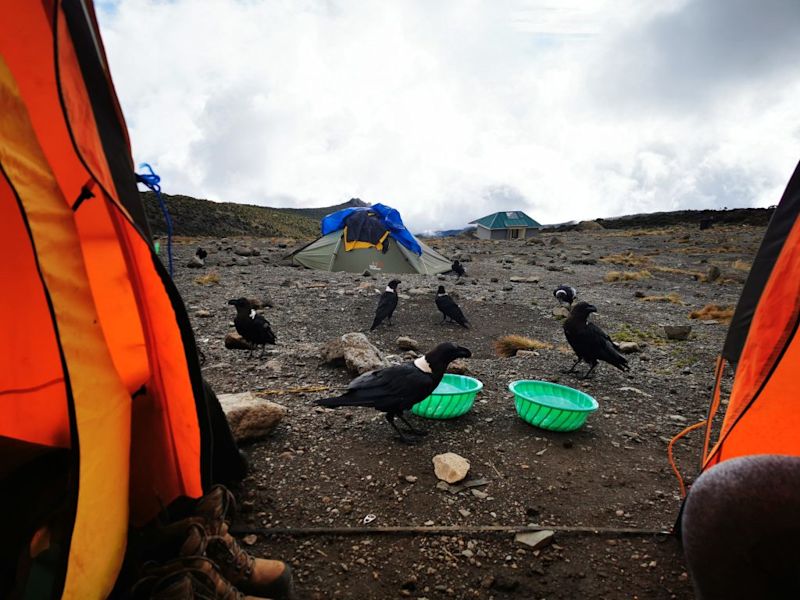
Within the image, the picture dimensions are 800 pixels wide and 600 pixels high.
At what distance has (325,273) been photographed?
13352mm

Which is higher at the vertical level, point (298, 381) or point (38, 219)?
point (38, 219)

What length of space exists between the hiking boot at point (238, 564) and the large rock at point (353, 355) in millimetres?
2663

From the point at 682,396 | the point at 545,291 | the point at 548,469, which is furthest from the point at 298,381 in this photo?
the point at 545,291

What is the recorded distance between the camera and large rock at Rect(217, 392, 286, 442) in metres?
3.36

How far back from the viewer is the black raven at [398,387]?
3.48 m

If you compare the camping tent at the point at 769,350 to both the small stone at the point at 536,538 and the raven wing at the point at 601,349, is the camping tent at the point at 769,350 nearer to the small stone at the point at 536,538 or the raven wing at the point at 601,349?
the small stone at the point at 536,538

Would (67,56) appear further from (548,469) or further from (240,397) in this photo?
(548,469)

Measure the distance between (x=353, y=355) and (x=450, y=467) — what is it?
6.79 feet

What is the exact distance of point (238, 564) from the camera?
1.95 m

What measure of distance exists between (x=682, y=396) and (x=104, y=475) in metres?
5.07

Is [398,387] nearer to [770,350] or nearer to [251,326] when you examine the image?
[770,350]

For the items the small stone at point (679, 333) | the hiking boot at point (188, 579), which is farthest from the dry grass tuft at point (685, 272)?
the hiking boot at point (188, 579)

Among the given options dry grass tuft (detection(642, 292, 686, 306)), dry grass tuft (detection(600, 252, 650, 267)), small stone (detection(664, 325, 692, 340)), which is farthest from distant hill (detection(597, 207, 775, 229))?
small stone (detection(664, 325, 692, 340))

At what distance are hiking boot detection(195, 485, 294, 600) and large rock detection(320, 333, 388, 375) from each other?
266cm
